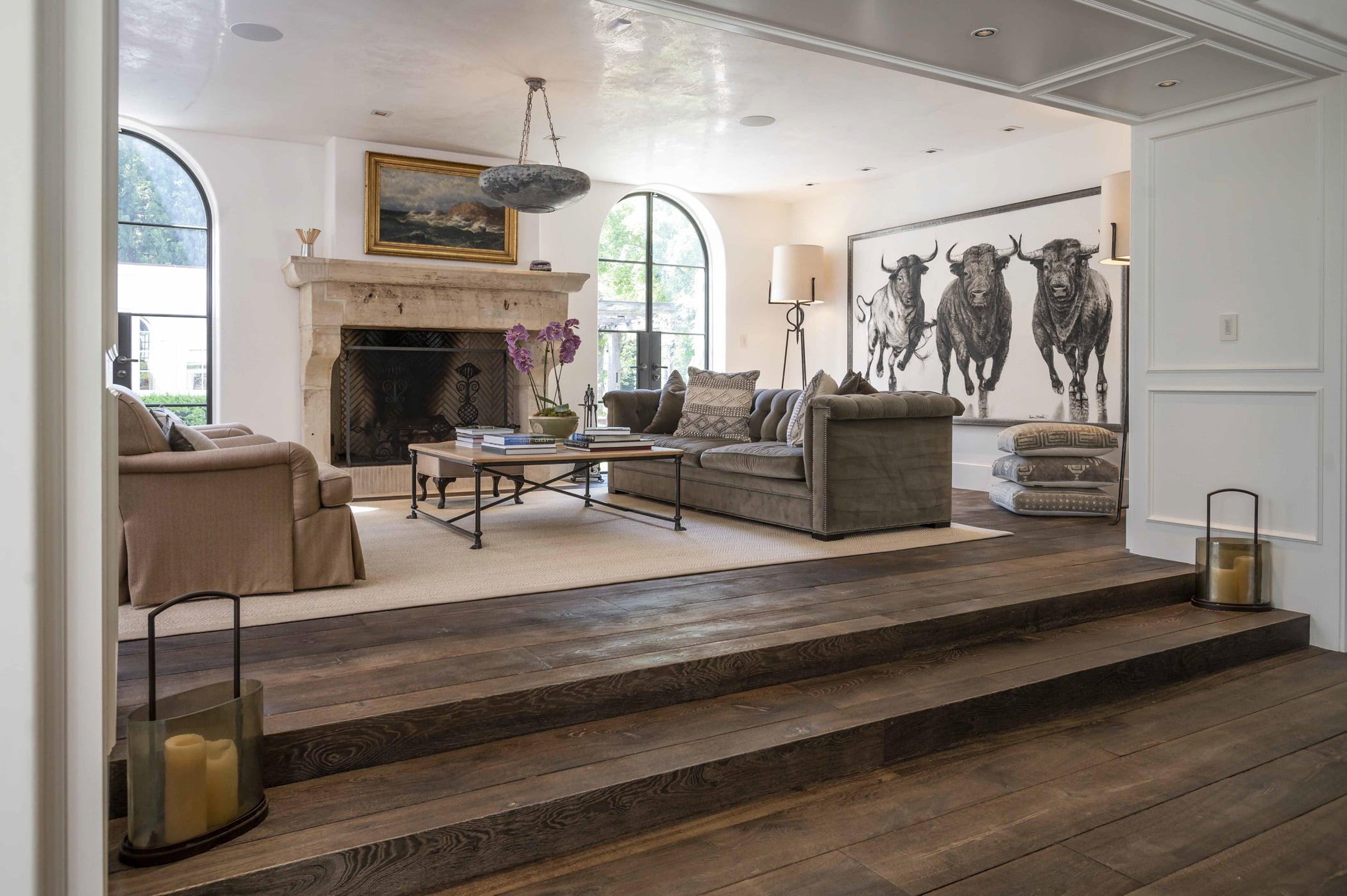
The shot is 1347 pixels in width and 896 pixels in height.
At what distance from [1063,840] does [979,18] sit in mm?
2493

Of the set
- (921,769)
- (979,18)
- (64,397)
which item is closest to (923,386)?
(979,18)

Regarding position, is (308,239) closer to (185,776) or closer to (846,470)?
(846,470)

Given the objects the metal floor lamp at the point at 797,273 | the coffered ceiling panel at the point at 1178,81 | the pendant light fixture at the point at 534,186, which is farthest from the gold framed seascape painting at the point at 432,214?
the coffered ceiling panel at the point at 1178,81

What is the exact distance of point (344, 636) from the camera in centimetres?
290

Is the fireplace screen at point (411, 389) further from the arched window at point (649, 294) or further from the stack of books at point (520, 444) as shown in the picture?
the stack of books at point (520, 444)

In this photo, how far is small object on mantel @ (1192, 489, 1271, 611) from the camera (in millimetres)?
3791

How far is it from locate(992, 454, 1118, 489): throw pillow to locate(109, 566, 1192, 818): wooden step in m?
2.03

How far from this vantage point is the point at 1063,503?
5.64m

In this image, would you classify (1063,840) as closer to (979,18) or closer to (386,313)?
(979,18)

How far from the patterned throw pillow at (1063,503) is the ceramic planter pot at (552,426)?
2.83 metres

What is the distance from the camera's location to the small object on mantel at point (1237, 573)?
3.79 m

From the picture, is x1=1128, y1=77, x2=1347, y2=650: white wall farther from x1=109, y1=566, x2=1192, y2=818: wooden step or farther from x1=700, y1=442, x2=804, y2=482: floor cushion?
x1=700, y1=442, x2=804, y2=482: floor cushion

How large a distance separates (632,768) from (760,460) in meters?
2.95

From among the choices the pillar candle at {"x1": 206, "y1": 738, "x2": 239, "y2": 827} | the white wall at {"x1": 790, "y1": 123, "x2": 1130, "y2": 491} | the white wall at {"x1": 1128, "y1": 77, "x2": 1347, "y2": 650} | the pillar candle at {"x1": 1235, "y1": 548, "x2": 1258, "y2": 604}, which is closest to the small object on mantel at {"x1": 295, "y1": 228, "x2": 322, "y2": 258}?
the white wall at {"x1": 790, "y1": 123, "x2": 1130, "y2": 491}
